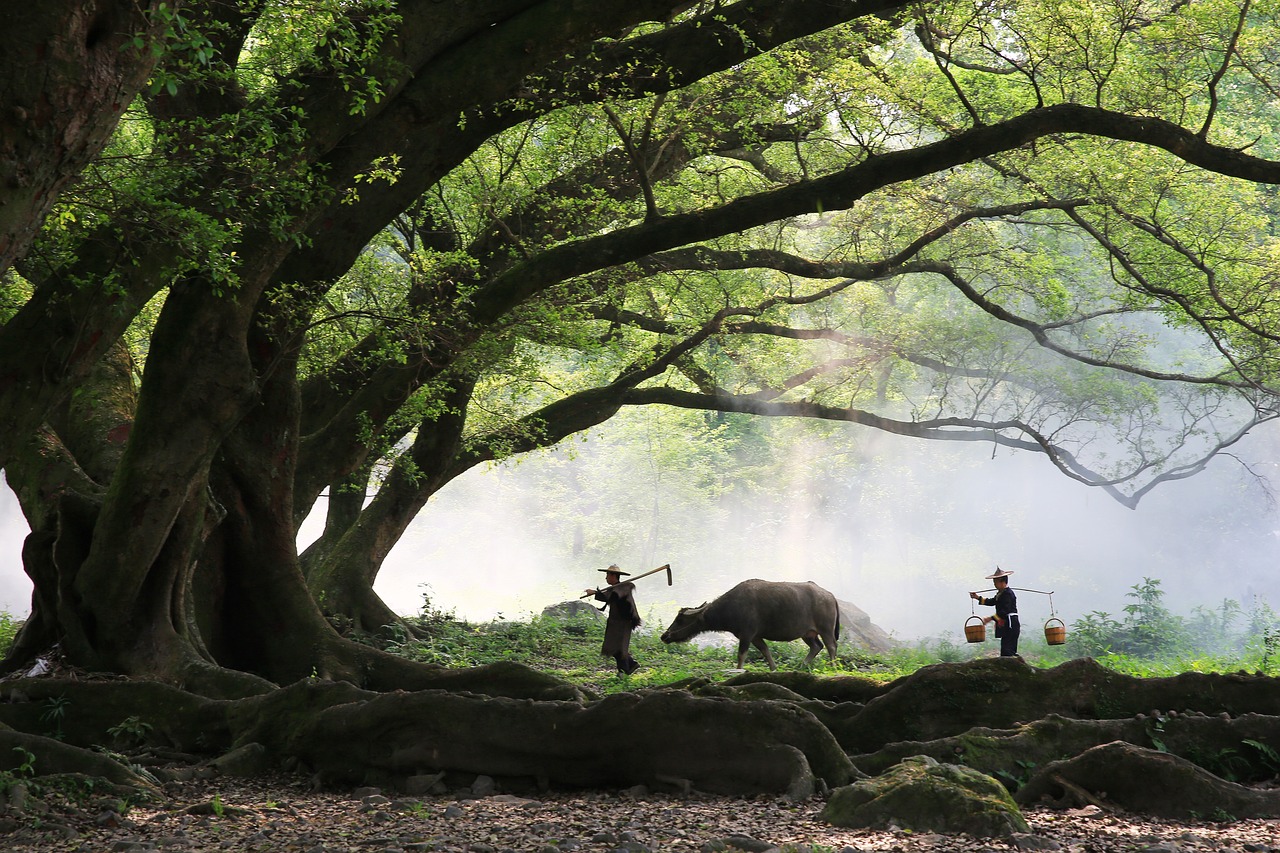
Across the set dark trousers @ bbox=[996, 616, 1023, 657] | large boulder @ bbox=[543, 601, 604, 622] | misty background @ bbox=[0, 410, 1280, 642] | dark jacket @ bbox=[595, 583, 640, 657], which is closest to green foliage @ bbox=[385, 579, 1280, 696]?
dark jacket @ bbox=[595, 583, 640, 657]

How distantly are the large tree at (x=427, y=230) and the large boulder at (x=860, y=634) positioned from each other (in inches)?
289

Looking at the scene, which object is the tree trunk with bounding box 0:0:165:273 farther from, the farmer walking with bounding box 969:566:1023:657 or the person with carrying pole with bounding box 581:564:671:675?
the farmer walking with bounding box 969:566:1023:657

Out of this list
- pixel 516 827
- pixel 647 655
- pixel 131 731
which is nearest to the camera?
pixel 516 827

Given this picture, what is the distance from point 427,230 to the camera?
50.0 ft

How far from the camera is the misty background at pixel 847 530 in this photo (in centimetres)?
4056

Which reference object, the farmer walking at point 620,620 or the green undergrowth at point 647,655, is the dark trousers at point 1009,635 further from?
the farmer walking at point 620,620

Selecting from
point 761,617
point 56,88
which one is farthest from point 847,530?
point 56,88

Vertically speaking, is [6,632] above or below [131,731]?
above

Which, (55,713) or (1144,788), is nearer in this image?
(1144,788)

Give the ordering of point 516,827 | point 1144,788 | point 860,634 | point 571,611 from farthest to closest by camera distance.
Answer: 1. point 571,611
2. point 860,634
3. point 1144,788
4. point 516,827

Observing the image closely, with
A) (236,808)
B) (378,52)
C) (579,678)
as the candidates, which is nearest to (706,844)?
(236,808)

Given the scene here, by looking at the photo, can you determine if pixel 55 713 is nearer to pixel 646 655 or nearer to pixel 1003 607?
pixel 1003 607

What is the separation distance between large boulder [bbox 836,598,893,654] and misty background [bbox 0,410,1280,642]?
1231cm

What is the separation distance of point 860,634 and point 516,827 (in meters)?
20.4
